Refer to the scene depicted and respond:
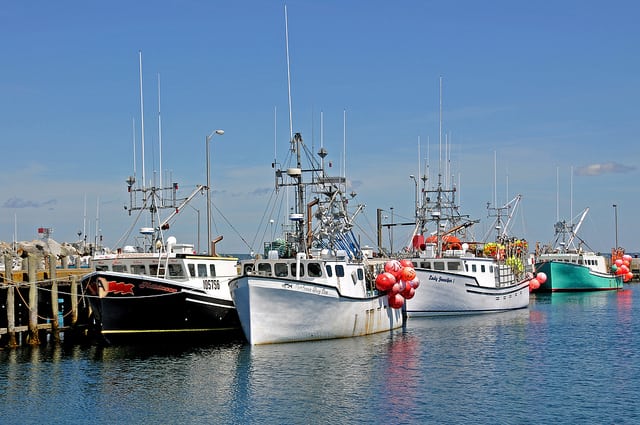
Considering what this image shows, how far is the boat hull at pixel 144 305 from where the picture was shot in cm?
3794

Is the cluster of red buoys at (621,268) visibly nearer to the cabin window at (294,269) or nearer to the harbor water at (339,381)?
the harbor water at (339,381)

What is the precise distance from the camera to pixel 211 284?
4022cm

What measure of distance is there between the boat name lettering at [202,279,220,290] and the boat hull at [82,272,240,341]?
1.46 feet

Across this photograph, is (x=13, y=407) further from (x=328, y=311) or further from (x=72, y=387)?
(x=328, y=311)

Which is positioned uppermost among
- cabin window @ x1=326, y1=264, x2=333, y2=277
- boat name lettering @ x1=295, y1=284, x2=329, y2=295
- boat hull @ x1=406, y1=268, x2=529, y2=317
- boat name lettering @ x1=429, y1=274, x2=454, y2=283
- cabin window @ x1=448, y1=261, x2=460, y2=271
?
cabin window @ x1=326, y1=264, x2=333, y2=277

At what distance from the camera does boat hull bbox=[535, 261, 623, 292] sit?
8806 centimetres

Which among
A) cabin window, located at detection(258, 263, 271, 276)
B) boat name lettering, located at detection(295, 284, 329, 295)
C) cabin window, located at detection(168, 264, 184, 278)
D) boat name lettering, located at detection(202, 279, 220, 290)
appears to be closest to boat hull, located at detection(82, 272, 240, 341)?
boat name lettering, located at detection(202, 279, 220, 290)

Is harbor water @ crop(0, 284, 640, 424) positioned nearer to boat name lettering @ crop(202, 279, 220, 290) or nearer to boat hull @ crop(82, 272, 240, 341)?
boat hull @ crop(82, 272, 240, 341)

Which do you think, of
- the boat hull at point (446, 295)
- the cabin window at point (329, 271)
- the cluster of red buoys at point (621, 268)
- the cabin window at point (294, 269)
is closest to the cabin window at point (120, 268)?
the cabin window at point (294, 269)

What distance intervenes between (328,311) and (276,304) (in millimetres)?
3147

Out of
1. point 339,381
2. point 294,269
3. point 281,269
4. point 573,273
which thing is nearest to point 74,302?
point 281,269

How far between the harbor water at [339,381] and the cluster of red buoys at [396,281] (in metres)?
2.11

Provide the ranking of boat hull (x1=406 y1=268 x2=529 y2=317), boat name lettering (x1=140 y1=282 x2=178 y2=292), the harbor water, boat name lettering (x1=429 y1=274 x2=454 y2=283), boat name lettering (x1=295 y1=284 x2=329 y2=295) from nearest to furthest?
1. the harbor water
2. boat name lettering (x1=295 y1=284 x2=329 y2=295)
3. boat name lettering (x1=140 y1=282 x2=178 y2=292)
4. boat name lettering (x1=429 y1=274 x2=454 y2=283)
5. boat hull (x1=406 y1=268 x2=529 y2=317)

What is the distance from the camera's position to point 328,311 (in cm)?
3900
